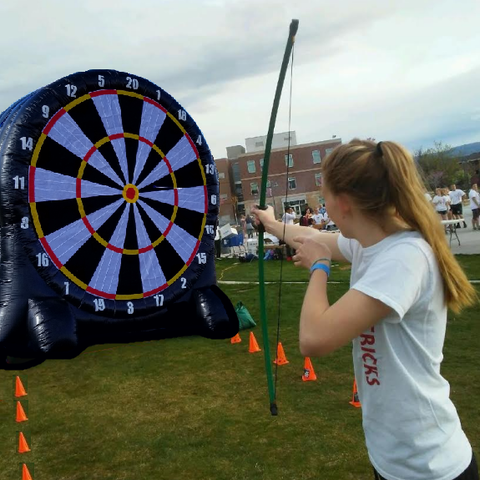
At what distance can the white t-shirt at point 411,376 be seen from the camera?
4.87 feet

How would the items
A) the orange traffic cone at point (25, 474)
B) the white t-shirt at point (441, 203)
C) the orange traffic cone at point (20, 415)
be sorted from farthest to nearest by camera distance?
the white t-shirt at point (441, 203)
the orange traffic cone at point (20, 415)
the orange traffic cone at point (25, 474)

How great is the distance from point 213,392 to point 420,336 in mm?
4076

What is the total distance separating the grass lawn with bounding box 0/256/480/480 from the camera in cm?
392

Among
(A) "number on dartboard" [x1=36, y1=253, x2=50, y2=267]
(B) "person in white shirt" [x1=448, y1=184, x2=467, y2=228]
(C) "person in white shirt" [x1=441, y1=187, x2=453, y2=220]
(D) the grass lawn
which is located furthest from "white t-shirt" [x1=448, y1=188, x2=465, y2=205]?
(A) "number on dartboard" [x1=36, y1=253, x2=50, y2=267]

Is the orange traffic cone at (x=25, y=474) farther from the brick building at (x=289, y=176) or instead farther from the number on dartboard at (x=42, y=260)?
the brick building at (x=289, y=176)

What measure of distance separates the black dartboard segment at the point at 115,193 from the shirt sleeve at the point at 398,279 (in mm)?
1930

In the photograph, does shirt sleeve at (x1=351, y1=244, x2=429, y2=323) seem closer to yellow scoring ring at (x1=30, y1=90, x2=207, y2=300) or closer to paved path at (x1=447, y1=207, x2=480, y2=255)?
yellow scoring ring at (x1=30, y1=90, x2=207, y2=300)

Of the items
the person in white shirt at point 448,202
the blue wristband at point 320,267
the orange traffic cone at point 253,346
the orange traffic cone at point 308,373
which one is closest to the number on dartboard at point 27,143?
the blue wristband at point 320,267

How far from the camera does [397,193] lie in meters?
1.50

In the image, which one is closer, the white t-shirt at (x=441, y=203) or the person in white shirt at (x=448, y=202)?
the white t-shirt at (x=441, y=203)

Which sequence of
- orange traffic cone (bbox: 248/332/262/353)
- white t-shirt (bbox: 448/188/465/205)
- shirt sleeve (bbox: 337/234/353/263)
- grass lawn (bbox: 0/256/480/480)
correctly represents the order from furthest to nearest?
white t-shirt (bbox: 448/188/465/205) → orange traffic cone (bbox: 248/332/262/353) → grass lawn (bbox: 0/256/480/480) → shirt sleeve (bbox: 337/234/353/263)

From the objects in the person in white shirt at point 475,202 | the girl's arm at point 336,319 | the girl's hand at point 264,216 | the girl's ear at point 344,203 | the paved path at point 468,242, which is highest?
the girl's ear at point 344,203

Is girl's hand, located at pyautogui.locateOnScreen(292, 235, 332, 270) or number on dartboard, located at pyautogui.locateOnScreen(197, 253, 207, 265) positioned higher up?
girl's hand, located at pyautogui.locateOnScreen(292, 235, 332, 270)

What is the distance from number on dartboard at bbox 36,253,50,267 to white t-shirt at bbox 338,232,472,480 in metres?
1.87
